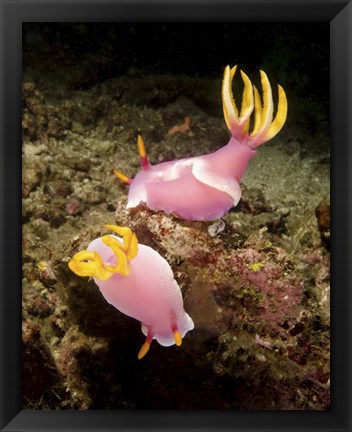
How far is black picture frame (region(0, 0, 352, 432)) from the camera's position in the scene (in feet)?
5.70

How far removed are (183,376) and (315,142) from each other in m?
2.50

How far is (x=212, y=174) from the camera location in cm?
201

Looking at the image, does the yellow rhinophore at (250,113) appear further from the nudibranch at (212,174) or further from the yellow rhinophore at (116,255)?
the yellow rhinophore at (116,255)

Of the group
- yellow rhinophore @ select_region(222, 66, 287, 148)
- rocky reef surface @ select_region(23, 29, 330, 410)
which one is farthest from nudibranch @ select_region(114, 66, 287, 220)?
rocky reef surface @ select_region(23, 29, 330, 410)

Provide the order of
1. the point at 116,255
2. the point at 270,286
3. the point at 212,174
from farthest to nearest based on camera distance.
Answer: the point at 212,174 → the point at 270,286 → the point at 116,255

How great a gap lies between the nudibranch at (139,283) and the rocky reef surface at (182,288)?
2.2 inches

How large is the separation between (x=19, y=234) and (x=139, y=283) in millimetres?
562

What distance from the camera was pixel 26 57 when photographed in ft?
11.4

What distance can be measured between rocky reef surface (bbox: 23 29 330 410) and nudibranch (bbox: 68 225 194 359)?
0.06 meters

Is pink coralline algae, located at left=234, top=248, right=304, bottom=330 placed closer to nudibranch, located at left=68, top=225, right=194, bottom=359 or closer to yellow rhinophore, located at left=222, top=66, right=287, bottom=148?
nudibranch, located at left=68, top=225, right=194, bottom=359

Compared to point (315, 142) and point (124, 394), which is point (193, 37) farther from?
point (124, 394)

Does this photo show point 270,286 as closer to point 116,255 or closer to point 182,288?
point 182,288

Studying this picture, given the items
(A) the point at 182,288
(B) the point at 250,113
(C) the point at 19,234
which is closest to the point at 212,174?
(B) the point at 250,113
